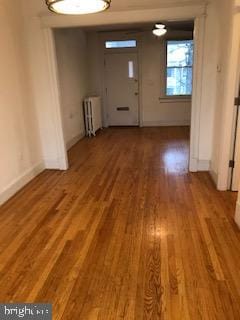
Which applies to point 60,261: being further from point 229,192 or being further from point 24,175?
point 229,192

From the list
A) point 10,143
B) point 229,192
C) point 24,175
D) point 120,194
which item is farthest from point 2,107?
point 229,192

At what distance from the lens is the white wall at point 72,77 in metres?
5.14

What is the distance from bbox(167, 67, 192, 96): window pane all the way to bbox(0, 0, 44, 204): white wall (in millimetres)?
4356

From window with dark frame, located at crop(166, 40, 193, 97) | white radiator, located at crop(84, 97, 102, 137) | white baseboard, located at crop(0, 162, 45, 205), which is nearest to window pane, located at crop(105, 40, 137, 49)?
window with dark frame, located at crop(166, 40, 193, 97)

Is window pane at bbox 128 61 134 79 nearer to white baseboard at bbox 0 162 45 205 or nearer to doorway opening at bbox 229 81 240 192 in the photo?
white baseboard at bbox 0 162 45 205

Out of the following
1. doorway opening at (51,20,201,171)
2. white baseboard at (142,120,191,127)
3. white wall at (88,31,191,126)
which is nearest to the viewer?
doorway opening at (51,20,201,171)

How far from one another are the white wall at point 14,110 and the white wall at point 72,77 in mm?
1188

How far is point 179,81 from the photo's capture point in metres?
7.07

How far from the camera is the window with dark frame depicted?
6797 millimetres

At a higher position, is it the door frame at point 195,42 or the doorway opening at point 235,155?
the door frame at point 195,42

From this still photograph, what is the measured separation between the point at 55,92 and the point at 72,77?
80.3 inches

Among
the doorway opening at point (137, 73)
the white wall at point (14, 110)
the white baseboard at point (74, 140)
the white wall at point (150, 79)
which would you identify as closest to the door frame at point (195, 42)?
the white wall at point (14, 110)

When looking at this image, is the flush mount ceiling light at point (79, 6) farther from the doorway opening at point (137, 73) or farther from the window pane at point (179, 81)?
the window pane at point (179, 81)

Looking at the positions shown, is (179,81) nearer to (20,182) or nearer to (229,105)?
(229,105)
